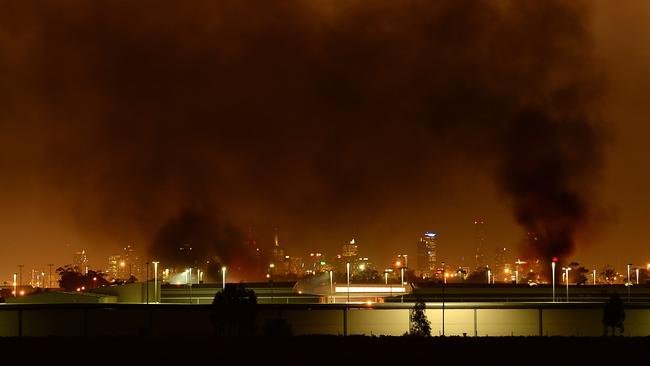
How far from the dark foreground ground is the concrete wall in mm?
16252

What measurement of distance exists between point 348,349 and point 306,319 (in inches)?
957

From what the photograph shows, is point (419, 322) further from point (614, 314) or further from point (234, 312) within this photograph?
point (614, 314)

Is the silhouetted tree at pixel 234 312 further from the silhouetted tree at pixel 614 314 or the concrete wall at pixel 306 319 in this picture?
the silhouetted tree at pixel 614 314

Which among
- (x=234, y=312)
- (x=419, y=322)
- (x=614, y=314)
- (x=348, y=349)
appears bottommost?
(x=348, y=349)

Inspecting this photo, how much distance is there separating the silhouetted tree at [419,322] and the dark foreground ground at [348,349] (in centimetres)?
1143

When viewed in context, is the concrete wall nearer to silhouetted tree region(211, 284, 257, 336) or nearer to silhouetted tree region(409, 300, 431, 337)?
silhouetted tree region(211, 284, 257, 336)

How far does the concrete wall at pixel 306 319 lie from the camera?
9819 cm

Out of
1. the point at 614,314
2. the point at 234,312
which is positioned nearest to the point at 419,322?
the point at 234,312

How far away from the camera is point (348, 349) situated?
74.8 m

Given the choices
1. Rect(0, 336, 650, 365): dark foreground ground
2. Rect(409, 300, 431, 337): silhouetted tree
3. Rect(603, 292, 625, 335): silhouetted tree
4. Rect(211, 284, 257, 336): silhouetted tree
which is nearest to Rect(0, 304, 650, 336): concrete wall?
Rect(211, 284, 257, 336): silhouetted tree

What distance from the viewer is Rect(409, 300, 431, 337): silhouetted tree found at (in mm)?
92250

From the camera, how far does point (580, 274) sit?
19762 cm

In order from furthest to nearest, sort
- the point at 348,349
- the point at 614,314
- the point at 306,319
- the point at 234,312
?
the point at 306,319
the point at 614,314
the point at 234,312
the point at 348,349

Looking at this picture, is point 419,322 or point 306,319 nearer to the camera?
point 419,322
